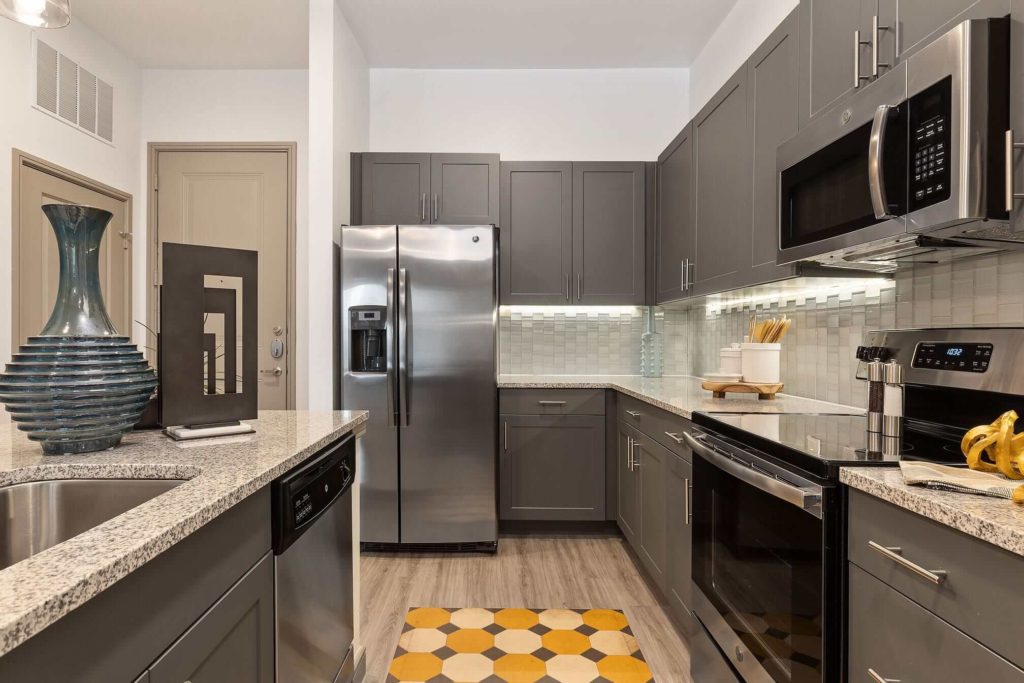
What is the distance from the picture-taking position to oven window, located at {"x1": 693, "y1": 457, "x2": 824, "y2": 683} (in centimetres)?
120

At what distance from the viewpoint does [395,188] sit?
10.9ft

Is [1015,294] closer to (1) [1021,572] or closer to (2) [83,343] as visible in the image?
(1) [1021,572]

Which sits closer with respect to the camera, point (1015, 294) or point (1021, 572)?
point (1021, 572)

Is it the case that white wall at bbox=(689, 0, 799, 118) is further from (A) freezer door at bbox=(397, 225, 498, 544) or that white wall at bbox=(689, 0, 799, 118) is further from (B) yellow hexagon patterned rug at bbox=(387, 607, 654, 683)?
(B) yellow hexagon patterned rug at bbox=(387, 607, 654, 683)

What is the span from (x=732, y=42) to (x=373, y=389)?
2.67m

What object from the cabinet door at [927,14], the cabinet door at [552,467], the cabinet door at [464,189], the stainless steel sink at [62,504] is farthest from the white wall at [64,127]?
the cabinet door at [927,14]

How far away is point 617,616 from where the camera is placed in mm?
2301

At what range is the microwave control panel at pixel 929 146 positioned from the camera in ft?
3.67

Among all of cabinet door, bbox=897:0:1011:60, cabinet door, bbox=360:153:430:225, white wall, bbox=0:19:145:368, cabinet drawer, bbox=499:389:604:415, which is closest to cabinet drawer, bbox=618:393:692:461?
cabinet drawer, bbox=499:389:604:415

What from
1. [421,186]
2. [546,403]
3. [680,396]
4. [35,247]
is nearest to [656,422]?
[680,396]

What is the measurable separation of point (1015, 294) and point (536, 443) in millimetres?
2207

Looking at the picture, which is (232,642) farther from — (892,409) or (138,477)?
(892,409)

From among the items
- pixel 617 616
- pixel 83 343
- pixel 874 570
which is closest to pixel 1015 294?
pixel 874 570

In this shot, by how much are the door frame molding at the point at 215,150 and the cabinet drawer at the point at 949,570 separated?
333 centimetres
